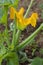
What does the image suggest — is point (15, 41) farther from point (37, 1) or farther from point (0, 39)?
point (37, 1)

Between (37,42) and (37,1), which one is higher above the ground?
(37,1)

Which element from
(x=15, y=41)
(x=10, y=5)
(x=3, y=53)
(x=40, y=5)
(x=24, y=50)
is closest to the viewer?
(x=10, y=5)

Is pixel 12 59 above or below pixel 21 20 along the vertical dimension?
below

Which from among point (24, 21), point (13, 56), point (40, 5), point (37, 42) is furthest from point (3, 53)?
point (40, 5)

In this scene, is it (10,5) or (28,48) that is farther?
(28,48)

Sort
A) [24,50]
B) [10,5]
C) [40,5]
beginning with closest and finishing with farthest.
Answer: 1. [10,5]
2. [24,50]
3. [40,5]

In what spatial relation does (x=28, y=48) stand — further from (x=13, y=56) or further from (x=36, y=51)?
(x=13, y=56)

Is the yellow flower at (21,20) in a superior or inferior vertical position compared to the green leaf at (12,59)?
superior

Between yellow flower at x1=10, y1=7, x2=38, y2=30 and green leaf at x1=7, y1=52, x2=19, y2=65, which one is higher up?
yellow flower at x1=10, y1=7, x2=38, y2=30

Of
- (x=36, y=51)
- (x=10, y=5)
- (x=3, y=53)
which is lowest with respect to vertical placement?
(x=36, y=51)

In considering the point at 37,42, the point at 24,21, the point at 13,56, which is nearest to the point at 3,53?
the point at 13,56
